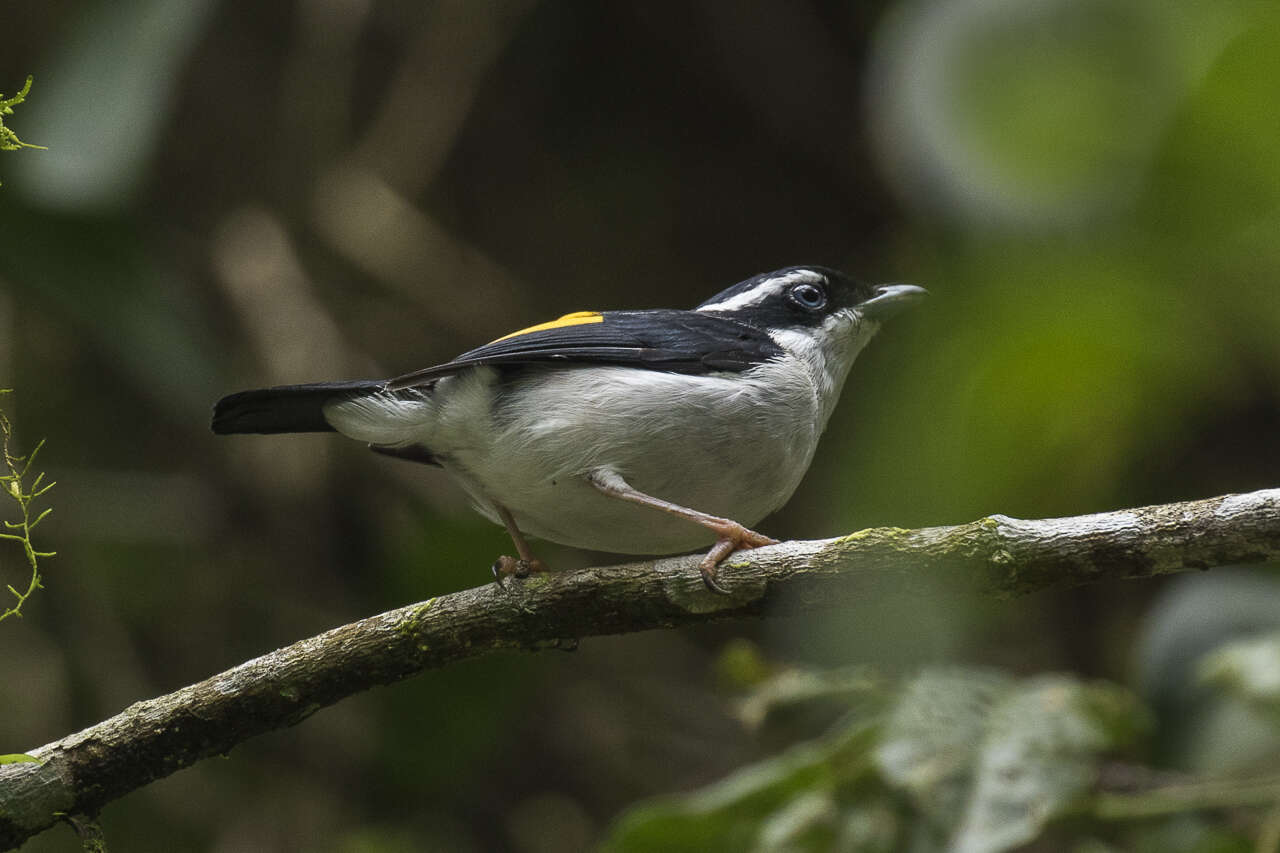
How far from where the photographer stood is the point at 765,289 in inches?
145

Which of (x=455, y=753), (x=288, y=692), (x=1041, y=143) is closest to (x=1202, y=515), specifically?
(x=288, y=692)

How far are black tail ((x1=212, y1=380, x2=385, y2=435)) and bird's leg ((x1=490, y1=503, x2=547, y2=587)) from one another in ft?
1.53

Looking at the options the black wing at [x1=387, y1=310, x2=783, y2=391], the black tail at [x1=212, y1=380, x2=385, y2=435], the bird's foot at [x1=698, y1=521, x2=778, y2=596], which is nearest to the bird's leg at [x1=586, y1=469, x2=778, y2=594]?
the bird's foot at [x1=698, y1=521, x2=778, y2=596]

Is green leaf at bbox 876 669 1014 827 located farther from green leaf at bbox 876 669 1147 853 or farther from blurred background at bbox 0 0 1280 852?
blurred background at bbox 0 0 1280 852

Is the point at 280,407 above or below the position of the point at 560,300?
below

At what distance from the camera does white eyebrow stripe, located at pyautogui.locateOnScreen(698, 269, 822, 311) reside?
144 inches

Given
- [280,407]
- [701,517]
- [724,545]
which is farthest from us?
[280,407]

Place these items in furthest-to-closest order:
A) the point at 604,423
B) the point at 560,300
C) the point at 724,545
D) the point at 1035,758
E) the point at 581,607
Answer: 1. the point at 560,300
2. the point at 1035,758
3. the point at 604,423
4. the point at 724,545
5. the point at 581,607

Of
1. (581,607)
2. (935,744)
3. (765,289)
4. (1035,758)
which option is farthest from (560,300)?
(581,607)

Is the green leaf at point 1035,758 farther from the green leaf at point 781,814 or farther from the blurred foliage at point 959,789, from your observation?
the green leaf at point 781,814

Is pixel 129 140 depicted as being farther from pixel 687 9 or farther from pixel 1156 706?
pixel 1156 706

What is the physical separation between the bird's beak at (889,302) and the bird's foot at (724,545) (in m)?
1.11

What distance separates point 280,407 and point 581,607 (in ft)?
3.79

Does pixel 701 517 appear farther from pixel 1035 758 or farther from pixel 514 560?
pixel 1035 758
